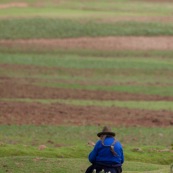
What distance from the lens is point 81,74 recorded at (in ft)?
107

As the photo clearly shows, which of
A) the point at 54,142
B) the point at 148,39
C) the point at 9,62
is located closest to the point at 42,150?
the point at 54,142

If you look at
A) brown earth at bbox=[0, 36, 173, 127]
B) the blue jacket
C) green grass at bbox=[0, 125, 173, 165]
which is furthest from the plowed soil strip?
the blue jacket

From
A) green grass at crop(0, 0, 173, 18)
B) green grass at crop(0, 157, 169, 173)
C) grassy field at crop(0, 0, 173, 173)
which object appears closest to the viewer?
green grass at crop(0, 157, 169, 173)

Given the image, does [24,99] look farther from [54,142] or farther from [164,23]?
[164,23]

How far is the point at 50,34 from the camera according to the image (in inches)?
1711

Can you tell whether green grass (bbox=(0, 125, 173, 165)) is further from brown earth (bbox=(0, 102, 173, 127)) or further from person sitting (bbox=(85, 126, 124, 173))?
person sitting (bbox=(85, 126, 124, 173))

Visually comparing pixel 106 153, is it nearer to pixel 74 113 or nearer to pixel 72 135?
pixel 72 135

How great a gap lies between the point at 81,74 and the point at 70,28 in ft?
40.8

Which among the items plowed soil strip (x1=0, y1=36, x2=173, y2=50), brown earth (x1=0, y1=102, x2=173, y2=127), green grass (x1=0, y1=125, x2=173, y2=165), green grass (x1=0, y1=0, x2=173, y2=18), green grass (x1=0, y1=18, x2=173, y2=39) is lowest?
green grass (x1=0, y1=125, x2=173, y2=165)

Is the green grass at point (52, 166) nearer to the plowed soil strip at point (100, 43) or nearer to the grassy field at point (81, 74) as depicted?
the grassy field at point (81, 74)

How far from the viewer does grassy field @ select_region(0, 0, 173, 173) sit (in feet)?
56.9

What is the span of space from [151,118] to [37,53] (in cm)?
1543

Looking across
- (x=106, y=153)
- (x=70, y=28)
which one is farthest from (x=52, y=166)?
(x=70, y=28)

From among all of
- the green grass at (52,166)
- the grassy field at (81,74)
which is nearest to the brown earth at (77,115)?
the grassy field at (81,74)
